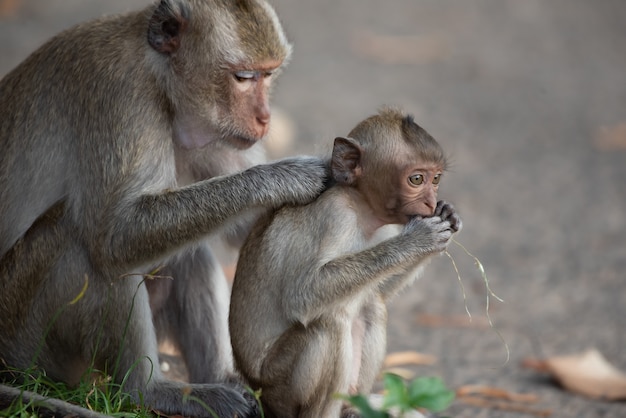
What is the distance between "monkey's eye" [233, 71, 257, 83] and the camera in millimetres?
6012

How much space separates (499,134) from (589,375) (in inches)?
241

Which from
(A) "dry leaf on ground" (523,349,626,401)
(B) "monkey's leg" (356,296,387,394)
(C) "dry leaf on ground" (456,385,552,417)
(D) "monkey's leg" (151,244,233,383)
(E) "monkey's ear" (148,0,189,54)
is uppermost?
(E) "monkey's ear" (148,0,189,54)

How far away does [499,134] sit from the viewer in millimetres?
13680

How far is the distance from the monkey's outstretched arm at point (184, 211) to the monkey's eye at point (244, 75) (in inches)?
22.3

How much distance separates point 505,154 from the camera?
13172 mm

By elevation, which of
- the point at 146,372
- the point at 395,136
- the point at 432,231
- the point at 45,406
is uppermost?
the point at 395,136

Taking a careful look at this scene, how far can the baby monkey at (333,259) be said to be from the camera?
5.39 meters

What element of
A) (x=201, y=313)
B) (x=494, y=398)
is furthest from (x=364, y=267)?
(x=494, y=398)

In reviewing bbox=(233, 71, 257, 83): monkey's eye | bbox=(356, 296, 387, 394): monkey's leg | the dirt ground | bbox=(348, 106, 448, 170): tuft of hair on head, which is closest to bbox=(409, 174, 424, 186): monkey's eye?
bbox=(348, 106, 448, 170): tuft of hair on head

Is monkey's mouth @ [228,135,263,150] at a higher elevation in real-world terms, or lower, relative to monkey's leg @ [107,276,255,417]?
higher

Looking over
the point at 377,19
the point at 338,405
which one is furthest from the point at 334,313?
the point at 377,19

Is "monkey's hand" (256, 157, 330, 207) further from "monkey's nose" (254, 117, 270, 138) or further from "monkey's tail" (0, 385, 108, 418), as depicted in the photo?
"monkey's tail" (0, 385, 108, 418)

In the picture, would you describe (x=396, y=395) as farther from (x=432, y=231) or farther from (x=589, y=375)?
(x=589, y=375)

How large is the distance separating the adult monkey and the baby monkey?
34 cm
